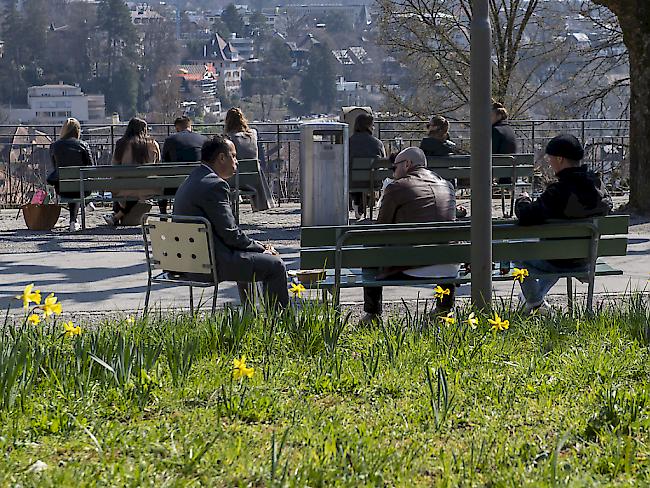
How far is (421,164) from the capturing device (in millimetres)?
8227

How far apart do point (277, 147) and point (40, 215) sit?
666 cm

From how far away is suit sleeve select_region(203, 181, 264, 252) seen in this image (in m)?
7.52

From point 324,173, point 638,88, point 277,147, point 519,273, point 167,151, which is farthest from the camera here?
point 277,147

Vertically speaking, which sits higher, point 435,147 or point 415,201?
point 435,147

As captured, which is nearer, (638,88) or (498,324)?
(498,324)

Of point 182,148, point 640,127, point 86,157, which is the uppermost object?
point 640,127

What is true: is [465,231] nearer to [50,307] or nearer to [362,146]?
[50,307]

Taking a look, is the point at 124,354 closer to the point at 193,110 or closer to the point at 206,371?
the point at 206,371

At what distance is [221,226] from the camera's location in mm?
7539

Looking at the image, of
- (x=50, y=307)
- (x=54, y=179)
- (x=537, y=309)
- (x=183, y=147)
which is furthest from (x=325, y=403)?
(x=54, y=179)

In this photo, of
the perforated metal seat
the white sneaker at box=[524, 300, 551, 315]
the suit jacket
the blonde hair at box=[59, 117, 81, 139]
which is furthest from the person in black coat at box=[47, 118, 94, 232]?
the white sneaker at box=[524, 300, 551, 315]

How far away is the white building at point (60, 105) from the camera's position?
57906mm

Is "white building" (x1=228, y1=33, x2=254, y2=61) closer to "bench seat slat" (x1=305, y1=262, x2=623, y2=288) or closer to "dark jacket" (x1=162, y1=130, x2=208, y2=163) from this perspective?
"dark jacket" (x1=162, y1=130, x2=208, y2=163)

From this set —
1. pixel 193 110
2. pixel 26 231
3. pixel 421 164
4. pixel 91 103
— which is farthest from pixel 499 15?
pixel 91 103
